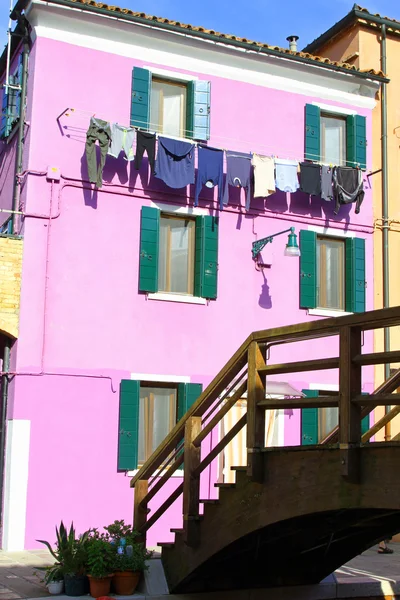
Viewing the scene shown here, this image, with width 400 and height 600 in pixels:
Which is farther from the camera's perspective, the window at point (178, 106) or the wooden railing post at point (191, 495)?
the window at point (178, 106)

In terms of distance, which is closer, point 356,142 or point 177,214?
point 177,214

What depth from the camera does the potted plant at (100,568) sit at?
9.12 metres

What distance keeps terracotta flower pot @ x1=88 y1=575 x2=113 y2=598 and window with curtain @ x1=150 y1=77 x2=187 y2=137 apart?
353 inches

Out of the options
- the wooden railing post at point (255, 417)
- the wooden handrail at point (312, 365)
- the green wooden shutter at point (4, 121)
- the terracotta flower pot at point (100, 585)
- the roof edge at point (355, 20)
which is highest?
the roof edge at point (355, 20)

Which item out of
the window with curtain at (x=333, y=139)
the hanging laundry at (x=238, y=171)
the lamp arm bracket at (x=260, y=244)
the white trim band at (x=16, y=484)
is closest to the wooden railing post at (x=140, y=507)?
the white trim band at (x=16, y=484)

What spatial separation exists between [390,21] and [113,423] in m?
10.5

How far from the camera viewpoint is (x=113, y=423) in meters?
14.5

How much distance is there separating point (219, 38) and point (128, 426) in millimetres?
7334

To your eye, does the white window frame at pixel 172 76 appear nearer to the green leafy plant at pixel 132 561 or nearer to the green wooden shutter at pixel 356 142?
the green wooden shutter at pixel 356 142

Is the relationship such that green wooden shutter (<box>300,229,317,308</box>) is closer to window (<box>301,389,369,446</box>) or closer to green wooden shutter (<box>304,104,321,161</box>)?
green wooden shutter (<box>304,104,321,161</box>)

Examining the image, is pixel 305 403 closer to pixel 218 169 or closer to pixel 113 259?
pixel 113 259

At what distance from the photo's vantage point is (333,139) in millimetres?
17469

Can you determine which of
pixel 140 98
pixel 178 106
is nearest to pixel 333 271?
pixel 178 106

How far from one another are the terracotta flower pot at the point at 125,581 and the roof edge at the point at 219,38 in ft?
32.3
